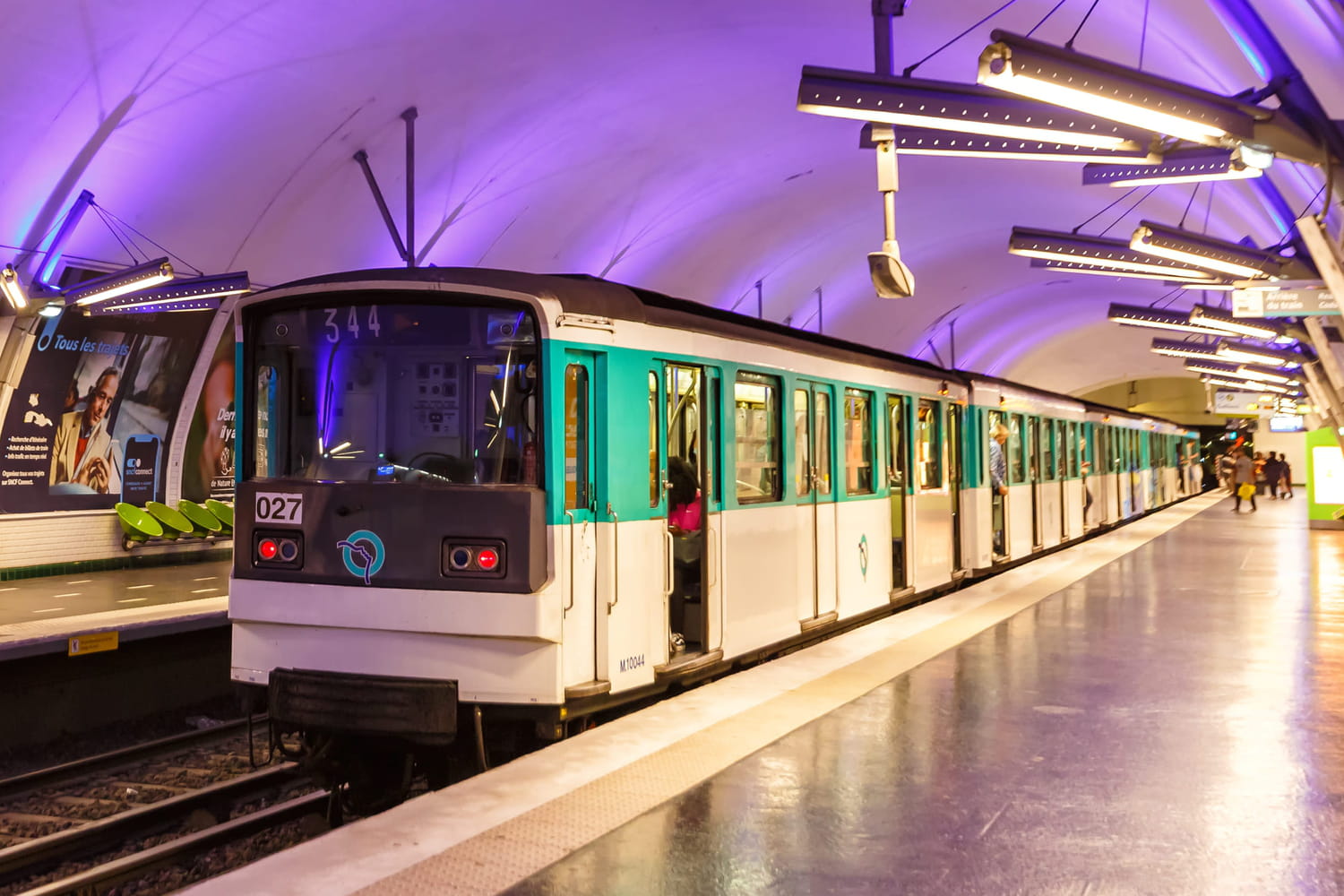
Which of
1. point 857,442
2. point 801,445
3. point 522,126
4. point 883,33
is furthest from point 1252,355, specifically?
point 801,445

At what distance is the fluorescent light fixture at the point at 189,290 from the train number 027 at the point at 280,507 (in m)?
8.39

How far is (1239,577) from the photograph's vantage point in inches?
591

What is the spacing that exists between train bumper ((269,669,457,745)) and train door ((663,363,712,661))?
1785 mm

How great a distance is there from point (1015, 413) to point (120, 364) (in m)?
12.9

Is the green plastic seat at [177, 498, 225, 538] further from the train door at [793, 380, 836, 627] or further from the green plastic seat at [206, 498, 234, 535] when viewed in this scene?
the train door at [793, 380, 836, 627]

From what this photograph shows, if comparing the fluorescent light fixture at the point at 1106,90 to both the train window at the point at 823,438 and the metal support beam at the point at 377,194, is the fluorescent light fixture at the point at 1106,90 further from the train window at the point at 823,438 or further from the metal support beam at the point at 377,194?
the metal support beam at the point at 377,194

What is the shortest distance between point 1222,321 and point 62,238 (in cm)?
1550

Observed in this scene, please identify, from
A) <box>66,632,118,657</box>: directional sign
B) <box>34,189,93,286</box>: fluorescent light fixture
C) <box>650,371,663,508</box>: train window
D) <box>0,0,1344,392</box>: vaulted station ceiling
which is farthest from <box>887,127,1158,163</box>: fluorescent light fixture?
<box>34,189,93,286</box>: fluorescent light fixture

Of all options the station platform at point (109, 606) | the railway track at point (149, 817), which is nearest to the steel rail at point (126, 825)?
the railway track at point (149, 817)

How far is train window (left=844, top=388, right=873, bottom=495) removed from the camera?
10523 mm

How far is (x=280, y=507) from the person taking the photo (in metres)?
6.54

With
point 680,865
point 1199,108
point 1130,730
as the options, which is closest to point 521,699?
point 680,865

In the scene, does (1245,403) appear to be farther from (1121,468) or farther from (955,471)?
(955,471)

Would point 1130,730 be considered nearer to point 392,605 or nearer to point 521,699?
point 521,699
